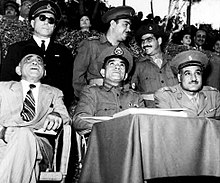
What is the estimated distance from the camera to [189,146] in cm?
357

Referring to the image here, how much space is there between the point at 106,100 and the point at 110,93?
0.42 feet

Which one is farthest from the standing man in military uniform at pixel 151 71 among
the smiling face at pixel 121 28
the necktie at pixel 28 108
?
the necktie at pixel 28 108

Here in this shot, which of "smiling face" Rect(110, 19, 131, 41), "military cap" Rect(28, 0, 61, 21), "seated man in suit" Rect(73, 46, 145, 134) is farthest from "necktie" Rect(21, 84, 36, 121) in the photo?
"smiling face" Rect(110, 19, 131, 41)

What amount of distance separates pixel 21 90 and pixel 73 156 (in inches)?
63.1

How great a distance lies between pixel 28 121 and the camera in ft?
14.9

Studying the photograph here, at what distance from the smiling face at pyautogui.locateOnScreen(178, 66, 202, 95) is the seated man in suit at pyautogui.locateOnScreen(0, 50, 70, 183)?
4.98ft

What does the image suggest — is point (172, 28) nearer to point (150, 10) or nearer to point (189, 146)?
point (150, 10)

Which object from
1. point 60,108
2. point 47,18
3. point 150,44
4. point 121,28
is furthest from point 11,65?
point 150,44

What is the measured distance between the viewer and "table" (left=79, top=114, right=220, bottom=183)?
338cm

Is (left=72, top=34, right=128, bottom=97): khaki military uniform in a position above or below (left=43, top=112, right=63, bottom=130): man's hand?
above

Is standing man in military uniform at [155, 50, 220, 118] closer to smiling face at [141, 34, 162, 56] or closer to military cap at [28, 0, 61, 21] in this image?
smiling face at [141, 34, 162, 56]

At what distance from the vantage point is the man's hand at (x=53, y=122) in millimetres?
4258

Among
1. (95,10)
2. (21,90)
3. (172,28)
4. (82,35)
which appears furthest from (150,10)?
(21,90)

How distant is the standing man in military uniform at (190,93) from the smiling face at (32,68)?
1435 mm
